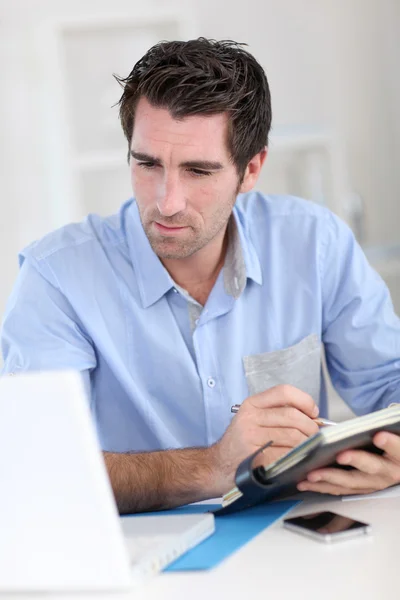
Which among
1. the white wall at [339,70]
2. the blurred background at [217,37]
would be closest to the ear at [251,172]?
the blurred background at [217,37]

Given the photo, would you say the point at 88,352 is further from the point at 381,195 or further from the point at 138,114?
the point at 381,195

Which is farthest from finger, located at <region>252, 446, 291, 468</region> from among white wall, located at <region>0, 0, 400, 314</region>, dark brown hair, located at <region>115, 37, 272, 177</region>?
white wall, located at <region>0, 0, 400, 314</region>

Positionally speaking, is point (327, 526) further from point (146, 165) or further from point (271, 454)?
point (146, 165)

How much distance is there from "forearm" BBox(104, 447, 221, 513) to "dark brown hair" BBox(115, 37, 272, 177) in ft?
2.09

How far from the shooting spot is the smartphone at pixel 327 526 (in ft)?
3.53

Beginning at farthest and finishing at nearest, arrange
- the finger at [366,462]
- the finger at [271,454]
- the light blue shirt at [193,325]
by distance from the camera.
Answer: the light blue shirt at [193,325] < the finger at [271,454] < the finger at [366,462]

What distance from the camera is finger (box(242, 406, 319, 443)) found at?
1.33m

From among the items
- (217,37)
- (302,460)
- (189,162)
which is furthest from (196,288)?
(217,37)

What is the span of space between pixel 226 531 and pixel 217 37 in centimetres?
277

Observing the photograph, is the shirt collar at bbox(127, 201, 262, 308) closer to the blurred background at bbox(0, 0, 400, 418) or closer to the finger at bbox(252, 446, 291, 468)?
the finger at bbox(252, 446, 291, 468)

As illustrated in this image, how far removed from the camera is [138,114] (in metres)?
1.68

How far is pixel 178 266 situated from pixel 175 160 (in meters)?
0.28

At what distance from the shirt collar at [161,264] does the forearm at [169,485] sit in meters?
0.42

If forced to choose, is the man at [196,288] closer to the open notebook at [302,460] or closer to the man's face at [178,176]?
the man's face at [178,176]
